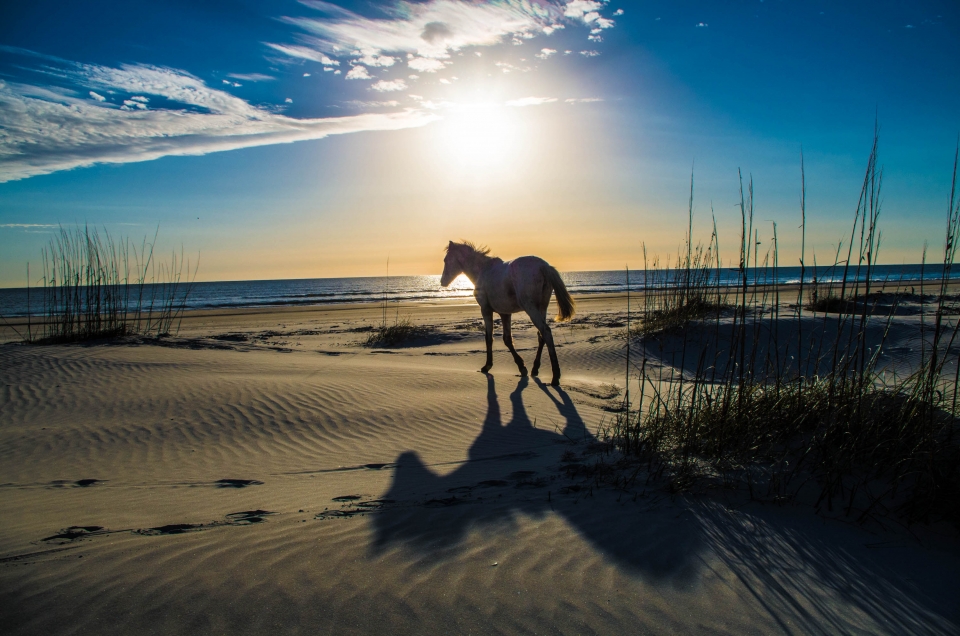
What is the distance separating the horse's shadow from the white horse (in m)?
3.46

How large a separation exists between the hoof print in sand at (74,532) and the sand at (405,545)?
0.02 meters

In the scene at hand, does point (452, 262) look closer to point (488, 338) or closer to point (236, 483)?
point (488, 338)

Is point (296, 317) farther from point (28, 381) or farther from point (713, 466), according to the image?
point (713, 466)

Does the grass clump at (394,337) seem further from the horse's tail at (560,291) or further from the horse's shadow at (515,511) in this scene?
the horse's shadow at (515,511)

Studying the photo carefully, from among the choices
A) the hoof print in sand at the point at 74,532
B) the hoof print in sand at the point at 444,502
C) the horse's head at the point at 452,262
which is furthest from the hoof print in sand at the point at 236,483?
the horse's head at the point at 452,262

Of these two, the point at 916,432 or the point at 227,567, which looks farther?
the point at 916,432

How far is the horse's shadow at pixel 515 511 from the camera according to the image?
2518 millimetres

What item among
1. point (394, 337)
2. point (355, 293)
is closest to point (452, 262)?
point (394, 337)

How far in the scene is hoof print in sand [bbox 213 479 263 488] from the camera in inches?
152

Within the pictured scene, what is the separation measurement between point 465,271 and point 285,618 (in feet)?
25.0

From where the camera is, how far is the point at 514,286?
26.6 ft

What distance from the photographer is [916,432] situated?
3.11 metres

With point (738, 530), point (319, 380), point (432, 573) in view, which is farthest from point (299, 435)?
point (738, 530)

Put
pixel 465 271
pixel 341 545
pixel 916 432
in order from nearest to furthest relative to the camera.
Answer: pixel 341 545 < pixel 916 432 < pixel 465 271
